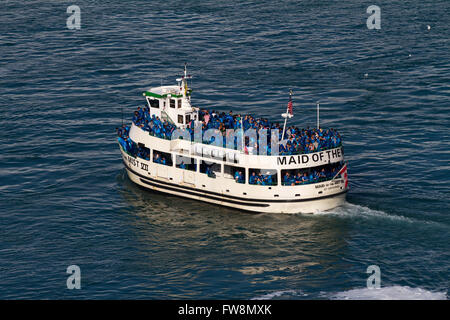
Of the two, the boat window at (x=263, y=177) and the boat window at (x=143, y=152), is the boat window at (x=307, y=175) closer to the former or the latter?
the boat window at (x=263, y=177)

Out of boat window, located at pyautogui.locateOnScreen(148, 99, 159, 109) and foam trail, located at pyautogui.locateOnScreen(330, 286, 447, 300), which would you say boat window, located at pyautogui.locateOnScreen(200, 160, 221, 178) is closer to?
boat window, located at pyautogui.locateOnScreen(148, 99, 159, 109)

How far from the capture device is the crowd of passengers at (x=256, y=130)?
66.5m

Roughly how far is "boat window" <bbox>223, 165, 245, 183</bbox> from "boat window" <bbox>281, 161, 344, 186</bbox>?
355 centimetres

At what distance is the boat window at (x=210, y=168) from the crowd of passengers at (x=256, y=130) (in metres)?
1.75

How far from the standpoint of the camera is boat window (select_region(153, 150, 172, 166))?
71.7m

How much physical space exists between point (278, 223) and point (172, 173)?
10.6m

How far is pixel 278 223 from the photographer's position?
217 feet

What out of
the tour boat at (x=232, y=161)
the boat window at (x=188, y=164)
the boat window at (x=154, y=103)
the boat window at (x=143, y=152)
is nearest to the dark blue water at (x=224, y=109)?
the tour boat at (x=232, y=161)

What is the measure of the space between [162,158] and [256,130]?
28.0 feet

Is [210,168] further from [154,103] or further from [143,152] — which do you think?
[154,103]

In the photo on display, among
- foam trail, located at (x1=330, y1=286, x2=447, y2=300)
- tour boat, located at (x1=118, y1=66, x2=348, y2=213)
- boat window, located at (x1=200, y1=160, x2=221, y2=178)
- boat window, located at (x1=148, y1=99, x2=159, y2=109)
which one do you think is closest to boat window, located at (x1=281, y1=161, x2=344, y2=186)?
tour boat, located at (x1=118, y1=66, x2=348, y2=213)
